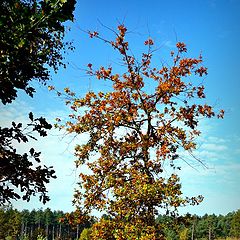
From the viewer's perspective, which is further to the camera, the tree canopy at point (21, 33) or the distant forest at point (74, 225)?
the distant forest at point (74, 225)

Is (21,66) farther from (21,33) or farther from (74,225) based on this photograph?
(74,225)

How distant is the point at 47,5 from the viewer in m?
4.07

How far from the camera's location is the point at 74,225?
1391 centimetres

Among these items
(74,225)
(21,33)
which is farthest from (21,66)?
(74,225)

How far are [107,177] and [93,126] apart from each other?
241 centimetres

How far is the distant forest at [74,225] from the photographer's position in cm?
1392

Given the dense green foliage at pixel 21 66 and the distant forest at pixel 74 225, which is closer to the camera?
the dense green foliage at pixel 21 66

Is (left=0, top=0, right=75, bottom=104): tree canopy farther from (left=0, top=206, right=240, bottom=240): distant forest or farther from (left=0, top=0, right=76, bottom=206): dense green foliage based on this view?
(left=0, top=206, right=240, bottom=240): distant forest

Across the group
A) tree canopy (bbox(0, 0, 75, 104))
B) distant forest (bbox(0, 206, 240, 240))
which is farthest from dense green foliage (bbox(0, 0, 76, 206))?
distant forest (bbox(0, 206, 240, 240))

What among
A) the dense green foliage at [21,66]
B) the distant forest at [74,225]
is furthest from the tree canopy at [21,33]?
the distant forest at [74,225]

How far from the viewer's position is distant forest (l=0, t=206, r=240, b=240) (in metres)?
13.9

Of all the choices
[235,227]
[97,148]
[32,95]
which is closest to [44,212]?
[235,227]

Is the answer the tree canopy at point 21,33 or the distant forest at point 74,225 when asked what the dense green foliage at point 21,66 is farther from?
the distant forest at point 74,225

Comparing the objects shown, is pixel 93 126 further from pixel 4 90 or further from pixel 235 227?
pixel 235 227
